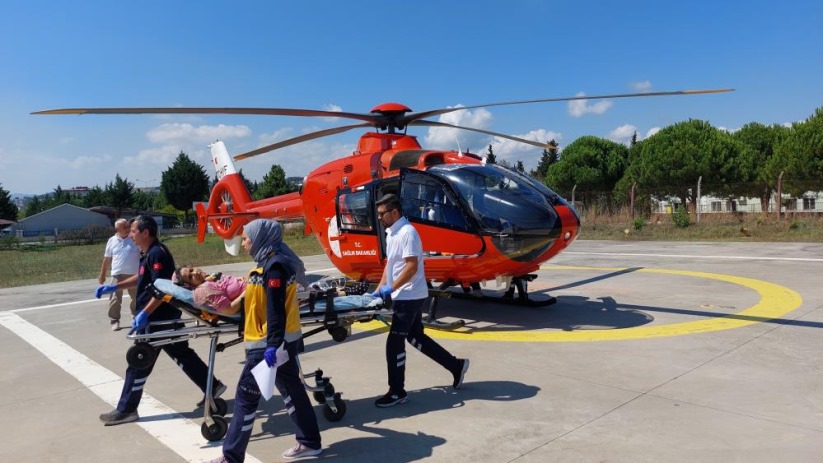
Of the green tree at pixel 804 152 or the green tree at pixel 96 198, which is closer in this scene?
the green tree at pixel 804 152

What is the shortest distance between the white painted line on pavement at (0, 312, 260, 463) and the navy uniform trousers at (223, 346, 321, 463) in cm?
34

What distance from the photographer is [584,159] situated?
44906mm

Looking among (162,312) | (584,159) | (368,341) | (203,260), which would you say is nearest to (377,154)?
(368,341)

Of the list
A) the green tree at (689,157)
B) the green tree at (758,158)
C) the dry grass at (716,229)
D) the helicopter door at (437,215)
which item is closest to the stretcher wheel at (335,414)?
the helicopter door at (437,215)

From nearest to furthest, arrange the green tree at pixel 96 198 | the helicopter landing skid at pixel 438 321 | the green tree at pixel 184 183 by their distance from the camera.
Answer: the helicopter landing skid at pixel 438 321, the green tree at pixel 184 183, the green tree at pixel 96 198

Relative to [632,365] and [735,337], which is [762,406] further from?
[735,337]

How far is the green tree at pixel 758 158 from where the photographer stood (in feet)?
79.9

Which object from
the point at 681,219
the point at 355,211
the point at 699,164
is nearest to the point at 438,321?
the point at 355,211

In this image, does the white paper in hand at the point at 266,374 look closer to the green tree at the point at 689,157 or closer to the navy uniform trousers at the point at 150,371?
the navy uniform trousers at the point at 150,371

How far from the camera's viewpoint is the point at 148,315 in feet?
14.3

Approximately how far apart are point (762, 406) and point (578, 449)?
5.76 ft

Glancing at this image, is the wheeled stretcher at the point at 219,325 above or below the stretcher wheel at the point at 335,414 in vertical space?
above

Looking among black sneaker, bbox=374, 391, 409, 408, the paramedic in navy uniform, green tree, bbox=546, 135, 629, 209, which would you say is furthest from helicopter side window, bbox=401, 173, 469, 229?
green tree, bbox=546, 135, 629, 209

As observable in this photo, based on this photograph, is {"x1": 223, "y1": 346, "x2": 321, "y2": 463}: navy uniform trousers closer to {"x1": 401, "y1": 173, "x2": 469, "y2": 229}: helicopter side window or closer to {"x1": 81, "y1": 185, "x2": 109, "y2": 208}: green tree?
{"x1": 401, "y1": 173, "x2": 469, "y2": 229}: helicopter side window
